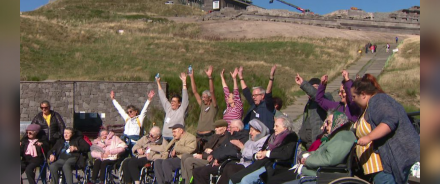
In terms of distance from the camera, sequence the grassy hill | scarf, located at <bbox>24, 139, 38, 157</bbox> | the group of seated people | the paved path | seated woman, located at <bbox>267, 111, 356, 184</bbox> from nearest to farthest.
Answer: the group of seated people → seated woman, located at <bbox>267, 111, 356, 184</bbox> → scarf, located at <bbox>24, 139, 38, 157</bbox> → the paved path → the grassy hill

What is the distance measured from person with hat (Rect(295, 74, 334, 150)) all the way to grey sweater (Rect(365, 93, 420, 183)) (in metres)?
2.42

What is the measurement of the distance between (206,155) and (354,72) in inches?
801

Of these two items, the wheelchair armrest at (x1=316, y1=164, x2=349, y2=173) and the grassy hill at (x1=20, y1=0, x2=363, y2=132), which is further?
the grassy hill at (x1=20, y1=0, x2=363, y2=132)

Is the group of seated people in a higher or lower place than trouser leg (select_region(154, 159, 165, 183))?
higher

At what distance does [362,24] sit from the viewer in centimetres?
6712

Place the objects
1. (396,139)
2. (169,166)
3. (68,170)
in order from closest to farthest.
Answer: (396,139), (169,166), (68,170)

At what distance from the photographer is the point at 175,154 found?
9.05 m

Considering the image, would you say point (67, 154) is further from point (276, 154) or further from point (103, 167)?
point (276, 154)

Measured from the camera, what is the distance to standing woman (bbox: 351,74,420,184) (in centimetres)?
462

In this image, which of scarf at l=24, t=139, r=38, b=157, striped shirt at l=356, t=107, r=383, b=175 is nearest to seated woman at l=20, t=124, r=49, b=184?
scarf at l=24, t=139, r=38, b=157

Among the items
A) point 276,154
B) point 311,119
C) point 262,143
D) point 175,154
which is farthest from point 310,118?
point 175,154

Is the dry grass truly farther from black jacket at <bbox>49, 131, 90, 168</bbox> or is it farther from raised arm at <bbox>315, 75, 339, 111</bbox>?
black jacket at <bbox>49, 131, 90, 168</bbox>

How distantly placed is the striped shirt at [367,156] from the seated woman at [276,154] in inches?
70.9

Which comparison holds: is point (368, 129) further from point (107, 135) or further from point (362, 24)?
point (362, 24)
